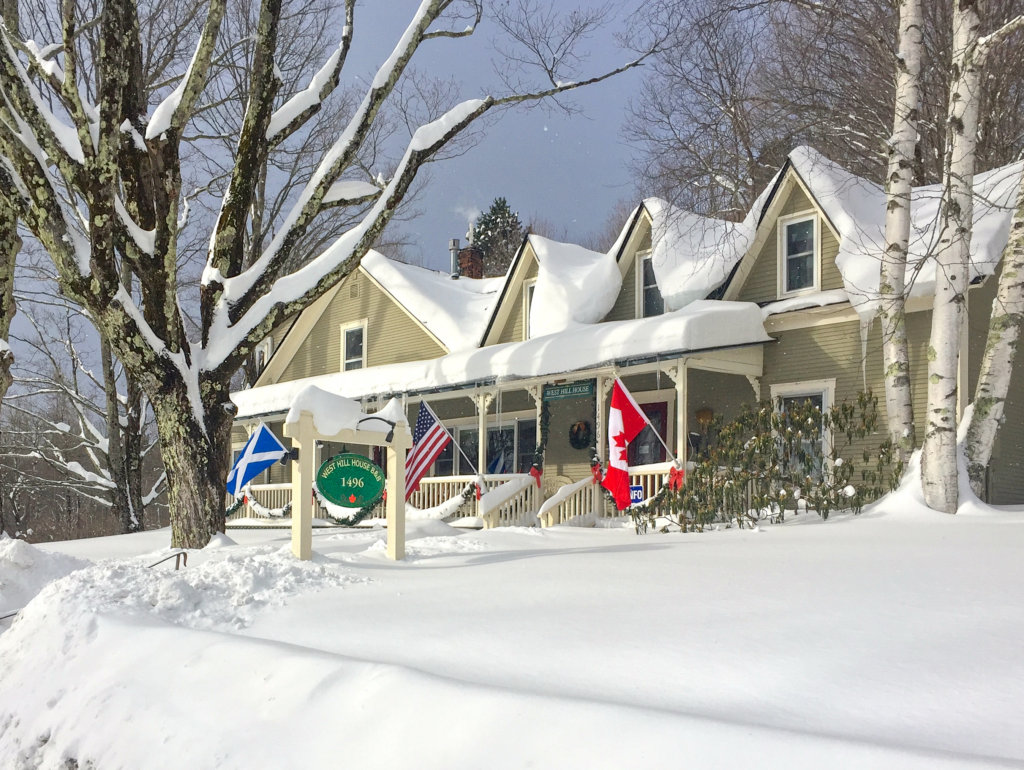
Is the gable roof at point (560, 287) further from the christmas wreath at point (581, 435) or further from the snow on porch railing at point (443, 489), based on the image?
the snow on porch railing at point (443, 489)

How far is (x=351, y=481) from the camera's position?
8828 mm

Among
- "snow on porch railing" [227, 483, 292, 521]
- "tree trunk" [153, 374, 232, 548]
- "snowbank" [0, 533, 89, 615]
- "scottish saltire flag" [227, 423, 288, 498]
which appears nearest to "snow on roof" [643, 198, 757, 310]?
"scottish saltire flag" [227, 423, 288, 498]

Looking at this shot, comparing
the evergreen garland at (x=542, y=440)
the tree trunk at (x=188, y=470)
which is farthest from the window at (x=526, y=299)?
the tree trunk at (x=188, y=470)

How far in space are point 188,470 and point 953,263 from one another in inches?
350

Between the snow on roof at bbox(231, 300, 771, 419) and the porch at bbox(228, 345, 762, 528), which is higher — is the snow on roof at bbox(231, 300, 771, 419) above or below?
above

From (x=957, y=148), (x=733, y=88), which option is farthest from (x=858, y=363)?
(x=733, y=88)

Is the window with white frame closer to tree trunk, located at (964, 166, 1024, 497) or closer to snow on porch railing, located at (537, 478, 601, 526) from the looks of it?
tree trunk, located at (964, 166, 1024, 497)

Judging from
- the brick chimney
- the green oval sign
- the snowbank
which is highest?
the brick chimney

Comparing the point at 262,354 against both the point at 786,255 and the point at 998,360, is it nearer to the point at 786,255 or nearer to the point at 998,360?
the point at 786,255

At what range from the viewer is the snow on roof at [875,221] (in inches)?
508

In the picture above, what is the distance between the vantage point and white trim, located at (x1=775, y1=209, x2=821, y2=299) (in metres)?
15.1

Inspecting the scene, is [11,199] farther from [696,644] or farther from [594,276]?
[594,276]

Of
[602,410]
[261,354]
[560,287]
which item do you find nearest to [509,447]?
[560,287]

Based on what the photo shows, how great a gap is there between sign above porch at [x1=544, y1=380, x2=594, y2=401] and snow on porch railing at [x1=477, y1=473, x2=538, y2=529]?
1.48 m
